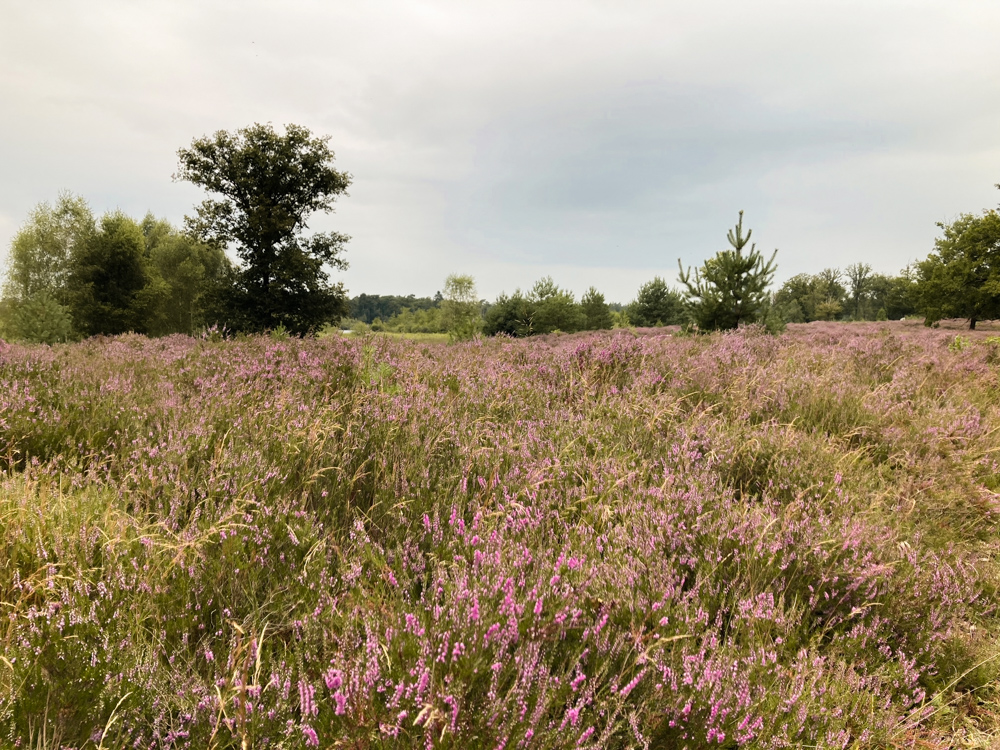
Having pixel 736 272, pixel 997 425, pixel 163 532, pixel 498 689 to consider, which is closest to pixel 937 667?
pixel 498 689

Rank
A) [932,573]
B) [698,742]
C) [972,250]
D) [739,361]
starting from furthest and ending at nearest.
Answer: [972,250] → [739,361] → [932,573] → [698,742]

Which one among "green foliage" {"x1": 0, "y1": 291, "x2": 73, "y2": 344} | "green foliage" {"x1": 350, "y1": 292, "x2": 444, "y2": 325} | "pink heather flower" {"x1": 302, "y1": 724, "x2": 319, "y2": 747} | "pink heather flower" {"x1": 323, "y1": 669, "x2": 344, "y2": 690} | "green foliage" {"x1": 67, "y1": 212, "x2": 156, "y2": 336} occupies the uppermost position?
"green foliage" {"x1": 350, "y1": 292, "x2": 444, "y2": 325}

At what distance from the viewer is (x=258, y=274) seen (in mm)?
22188

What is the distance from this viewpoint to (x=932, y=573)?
2.40 meters

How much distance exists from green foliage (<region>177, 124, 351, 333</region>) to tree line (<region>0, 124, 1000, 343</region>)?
5cm

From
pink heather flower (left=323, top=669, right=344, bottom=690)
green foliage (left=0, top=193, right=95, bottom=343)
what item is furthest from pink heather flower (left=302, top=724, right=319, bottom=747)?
green foliage (left=0, top=193, right=95, bottom=343)

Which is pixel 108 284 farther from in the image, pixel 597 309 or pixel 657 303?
pixel 657 303

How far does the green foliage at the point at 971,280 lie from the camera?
2631cm

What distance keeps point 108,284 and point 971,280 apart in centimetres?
5156

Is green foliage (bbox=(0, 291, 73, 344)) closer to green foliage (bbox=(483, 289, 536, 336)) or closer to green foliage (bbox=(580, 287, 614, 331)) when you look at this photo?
green foliage (bbox=(483, 289, 536, 336))

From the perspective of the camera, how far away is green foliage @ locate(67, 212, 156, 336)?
90.5 feet

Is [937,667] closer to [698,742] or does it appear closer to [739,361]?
[698,742]

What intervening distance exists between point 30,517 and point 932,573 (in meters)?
4.28

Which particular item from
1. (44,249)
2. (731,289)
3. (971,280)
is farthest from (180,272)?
(971,280)
